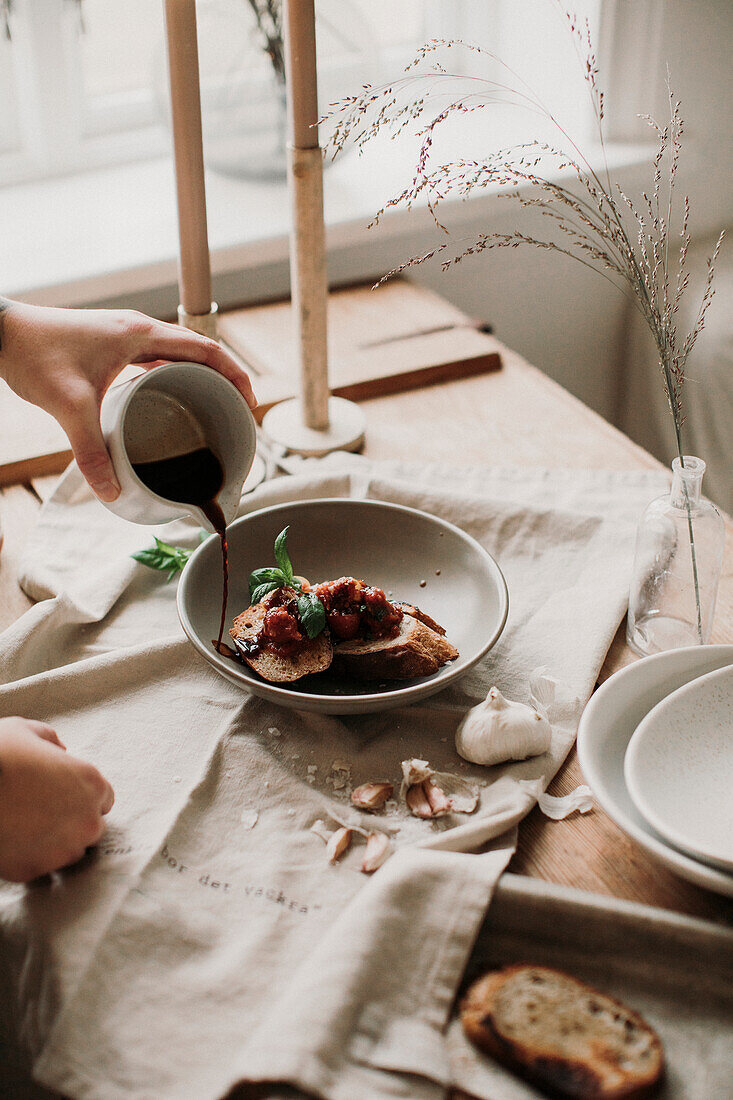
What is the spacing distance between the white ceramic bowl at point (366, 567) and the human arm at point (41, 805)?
17cm

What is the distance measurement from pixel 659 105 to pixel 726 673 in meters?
1.64

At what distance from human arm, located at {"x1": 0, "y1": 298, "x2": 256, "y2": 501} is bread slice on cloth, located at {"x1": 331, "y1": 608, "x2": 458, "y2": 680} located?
11.6 inches

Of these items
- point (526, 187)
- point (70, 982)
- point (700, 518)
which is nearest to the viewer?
point (70, 982)

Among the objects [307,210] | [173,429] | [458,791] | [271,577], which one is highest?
[307,210]

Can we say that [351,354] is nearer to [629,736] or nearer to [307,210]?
[307,210]

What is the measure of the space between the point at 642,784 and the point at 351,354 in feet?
3.22

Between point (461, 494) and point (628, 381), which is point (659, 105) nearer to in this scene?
point (628, 381)

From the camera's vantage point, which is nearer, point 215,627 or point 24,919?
point 24,919

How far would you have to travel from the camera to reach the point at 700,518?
0.95m

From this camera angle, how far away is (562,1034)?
62 cm

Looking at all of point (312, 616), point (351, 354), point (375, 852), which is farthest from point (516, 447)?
point (375, 852)

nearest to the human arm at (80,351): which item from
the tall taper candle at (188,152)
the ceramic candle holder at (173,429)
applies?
A: the ceramic candle holder at (173,429)

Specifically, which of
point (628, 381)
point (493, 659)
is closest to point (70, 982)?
point (493, 659)

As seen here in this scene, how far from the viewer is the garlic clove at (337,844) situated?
2.54ft
